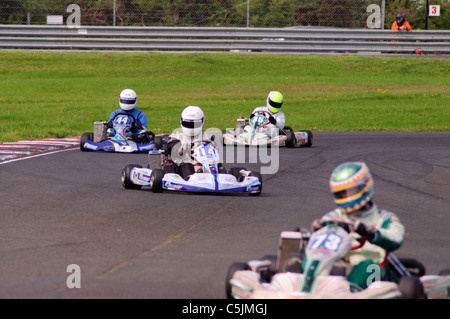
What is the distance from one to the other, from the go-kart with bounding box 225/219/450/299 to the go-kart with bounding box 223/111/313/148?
9.99m

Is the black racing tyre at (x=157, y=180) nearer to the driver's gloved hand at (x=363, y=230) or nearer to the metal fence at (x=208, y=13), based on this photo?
the driver's gloved hand at (x=363, y=230)

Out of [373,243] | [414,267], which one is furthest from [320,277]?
[414,267]

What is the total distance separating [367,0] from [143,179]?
19.0 metres

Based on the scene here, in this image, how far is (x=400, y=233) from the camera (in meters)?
4.80

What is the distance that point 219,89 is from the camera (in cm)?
2586

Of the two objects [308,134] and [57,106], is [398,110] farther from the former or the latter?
[57,106]

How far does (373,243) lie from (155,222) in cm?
318

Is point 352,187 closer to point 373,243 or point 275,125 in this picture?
point 373,243

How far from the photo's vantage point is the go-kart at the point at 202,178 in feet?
30.3

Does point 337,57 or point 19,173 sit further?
point 337,57

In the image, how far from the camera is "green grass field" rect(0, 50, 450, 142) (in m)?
20.0

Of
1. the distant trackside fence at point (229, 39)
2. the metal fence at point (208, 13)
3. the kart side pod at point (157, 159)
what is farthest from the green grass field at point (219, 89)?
the kart side pod at point (157, 159)
